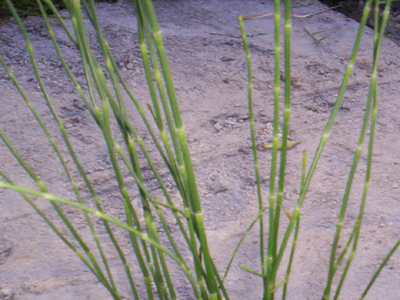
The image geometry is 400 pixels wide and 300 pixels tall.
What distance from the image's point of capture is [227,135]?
2.22m

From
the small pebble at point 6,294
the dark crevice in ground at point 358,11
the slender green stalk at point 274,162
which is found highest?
the slender green stalk at point 274,162

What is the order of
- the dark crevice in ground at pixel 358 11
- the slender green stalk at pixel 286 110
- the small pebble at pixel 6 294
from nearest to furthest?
the slender green stalk at pixel 286 110, the small pebble at pixel 6 294, the dark crevice in ground at pixel 358 11

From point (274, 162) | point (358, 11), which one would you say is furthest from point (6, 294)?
point (358, 11)

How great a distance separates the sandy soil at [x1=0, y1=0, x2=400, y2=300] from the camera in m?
1.61

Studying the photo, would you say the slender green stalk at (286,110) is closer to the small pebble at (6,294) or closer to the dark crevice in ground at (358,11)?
the small pebble at (6,294)

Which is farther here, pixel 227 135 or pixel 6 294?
pixel 227 135

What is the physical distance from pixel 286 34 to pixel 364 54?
6.81ft

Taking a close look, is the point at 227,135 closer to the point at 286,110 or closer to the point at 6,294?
the point at 6,294

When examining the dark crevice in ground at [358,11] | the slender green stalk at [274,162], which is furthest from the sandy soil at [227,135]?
the slender green stalk at [274,162]

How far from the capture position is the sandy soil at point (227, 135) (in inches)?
63.5

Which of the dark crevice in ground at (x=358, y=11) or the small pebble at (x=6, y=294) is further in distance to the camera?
the dark crevice in ground at (x=358, y=11)

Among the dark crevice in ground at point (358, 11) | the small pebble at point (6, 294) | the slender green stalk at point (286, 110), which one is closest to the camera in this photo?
the slender green stalk at point (286, 110)

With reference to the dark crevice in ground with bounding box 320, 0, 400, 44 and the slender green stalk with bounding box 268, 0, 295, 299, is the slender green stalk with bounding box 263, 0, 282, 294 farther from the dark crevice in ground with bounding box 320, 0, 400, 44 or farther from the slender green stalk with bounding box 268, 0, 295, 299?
the dark crevice in ground with bounding box 320, 0, 400, 44

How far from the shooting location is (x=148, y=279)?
1008 millimetres
